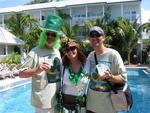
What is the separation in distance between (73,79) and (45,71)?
0.34 meters

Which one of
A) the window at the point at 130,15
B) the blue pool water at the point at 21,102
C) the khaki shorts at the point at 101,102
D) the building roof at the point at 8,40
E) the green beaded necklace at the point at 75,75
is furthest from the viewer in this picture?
the window at the point at 130,15

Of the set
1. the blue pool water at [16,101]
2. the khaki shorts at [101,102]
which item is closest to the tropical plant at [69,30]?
the blue pool water at [16,101]

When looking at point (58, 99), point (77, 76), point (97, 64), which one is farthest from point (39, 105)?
point (97, 64)

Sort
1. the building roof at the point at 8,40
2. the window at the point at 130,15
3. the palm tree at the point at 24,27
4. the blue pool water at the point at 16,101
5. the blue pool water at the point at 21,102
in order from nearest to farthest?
the blue pool water at the point at 21,102 < the blue pool water at the point at 16,101 < the building roof at the point at 8,40 < the palm tree at the point at 24,27 < the window at the point at 130,15

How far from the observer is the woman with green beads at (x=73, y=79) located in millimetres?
3598

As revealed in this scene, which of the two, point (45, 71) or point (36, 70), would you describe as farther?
point (45, 71)

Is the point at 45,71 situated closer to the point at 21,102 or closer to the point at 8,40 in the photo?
the point at 21,102

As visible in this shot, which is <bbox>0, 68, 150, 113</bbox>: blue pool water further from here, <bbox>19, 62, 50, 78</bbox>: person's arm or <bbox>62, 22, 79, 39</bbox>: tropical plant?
<bbox>62, 22, 79, 39</bbox>: tropical plant

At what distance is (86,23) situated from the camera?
33906 mm

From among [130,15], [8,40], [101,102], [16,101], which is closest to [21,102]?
[16,101]

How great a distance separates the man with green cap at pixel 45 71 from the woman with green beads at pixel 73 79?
0.39 ft

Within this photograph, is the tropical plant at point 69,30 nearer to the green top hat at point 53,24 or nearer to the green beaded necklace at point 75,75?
the green top hat at point 53,24

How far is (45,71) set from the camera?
360cm

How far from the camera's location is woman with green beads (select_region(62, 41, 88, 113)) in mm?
3598
